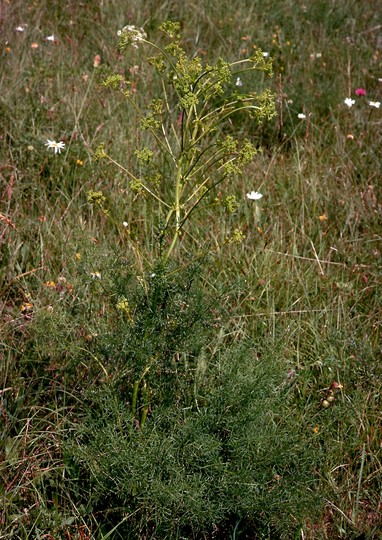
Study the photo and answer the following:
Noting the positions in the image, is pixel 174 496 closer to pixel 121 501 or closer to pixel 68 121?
pixel 121 501

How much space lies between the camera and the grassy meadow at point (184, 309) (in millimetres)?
2324

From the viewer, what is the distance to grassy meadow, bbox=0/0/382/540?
2324 mm

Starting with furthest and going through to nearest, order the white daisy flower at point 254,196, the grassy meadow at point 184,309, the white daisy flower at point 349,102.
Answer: the white daisy flower at point 349,102, the white daisy flower at point 254,196, the grassy meadow at point 184,309

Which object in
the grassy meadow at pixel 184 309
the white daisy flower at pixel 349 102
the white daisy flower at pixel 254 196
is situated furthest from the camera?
the white daisy flower at pixel 349 102

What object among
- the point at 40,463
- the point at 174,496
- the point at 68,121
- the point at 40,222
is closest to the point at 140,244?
the point at 40,222

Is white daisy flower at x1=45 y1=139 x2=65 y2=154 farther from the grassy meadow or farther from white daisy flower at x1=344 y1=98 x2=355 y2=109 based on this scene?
white daisy flower at x1=344 y1=98 x2=355 y2=109

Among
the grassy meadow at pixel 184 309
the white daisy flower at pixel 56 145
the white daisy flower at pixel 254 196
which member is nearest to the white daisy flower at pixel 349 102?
the grassy meadow at pixel 184 309

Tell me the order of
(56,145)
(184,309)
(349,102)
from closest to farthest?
1. (184,309)
2. (56,145)
3. (349,102)

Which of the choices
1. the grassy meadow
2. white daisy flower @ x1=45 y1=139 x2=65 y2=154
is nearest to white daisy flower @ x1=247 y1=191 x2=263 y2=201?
the grassy meadow

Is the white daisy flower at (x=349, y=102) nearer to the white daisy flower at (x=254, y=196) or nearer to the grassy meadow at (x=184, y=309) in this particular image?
the grassy meadow at (x=184, y=309)

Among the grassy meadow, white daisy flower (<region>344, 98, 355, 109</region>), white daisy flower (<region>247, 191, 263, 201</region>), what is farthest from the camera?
white daisy flower (<region>344, 98, 355, 109</region>)

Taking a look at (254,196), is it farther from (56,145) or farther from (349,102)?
(349,102)

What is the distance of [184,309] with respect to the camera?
2490 mm

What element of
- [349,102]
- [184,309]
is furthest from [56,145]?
[349,102]
